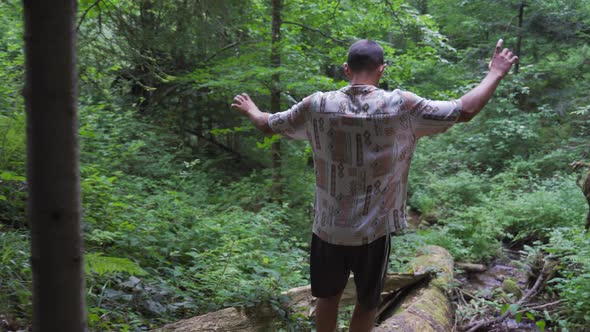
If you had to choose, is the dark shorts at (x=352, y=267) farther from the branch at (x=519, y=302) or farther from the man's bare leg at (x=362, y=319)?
the branch at (x=519, y=302)

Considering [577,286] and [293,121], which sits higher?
[293,121]

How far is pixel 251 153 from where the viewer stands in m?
11.2

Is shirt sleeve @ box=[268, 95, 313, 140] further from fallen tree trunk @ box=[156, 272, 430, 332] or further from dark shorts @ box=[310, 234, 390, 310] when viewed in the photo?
fallen tree trunk @ box=[156, 272, 430, 332]

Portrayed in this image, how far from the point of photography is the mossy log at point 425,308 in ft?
14.0

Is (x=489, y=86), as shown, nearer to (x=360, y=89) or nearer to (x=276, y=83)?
(x=360, y=89)

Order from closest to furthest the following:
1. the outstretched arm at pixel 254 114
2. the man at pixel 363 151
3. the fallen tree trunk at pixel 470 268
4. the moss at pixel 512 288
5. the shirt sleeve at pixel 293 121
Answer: the man at pixel 363 151
the shirt sleeve at pixel 293 121
the outstretched arm at pixel 254 114
the moss at pixel 512 288
the fallen tree trunk at pixel 470 268

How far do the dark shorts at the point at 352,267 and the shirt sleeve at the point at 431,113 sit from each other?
70cm

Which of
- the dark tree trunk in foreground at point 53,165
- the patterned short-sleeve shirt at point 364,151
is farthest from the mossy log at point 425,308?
the dark tree trunk in foreground at point 53,165

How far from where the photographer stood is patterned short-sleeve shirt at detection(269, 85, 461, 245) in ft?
8.17

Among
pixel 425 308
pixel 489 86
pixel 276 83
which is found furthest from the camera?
pixel 276 83

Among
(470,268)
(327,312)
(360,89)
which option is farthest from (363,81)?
(470,268)

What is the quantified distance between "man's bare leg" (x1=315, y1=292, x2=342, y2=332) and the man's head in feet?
4.63

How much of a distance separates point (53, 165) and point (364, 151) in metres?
1.70

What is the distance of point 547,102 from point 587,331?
12.0 meters
